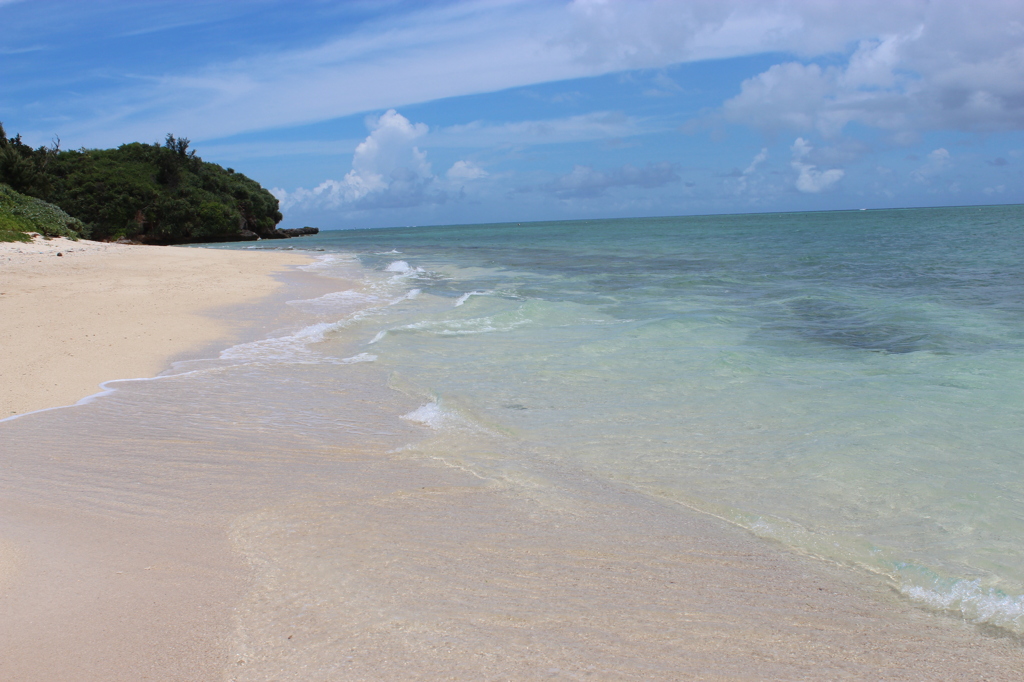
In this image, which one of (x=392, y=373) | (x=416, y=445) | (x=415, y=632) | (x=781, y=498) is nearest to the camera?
(x=415, y=632)

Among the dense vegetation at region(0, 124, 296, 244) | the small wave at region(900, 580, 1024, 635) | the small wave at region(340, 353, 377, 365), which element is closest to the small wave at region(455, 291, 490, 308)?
the small wave at region(340, 353, 377, 365)

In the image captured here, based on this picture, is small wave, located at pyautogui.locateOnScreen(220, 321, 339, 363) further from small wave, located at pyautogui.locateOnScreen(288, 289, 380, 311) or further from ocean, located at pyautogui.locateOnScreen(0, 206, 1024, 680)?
small wave, located at pyautogui.locateOnScreen(288, 289, 380, 311)

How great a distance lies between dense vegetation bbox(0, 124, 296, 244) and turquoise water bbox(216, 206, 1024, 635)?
5529 cm

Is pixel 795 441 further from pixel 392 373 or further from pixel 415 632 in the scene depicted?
pixel 392 373

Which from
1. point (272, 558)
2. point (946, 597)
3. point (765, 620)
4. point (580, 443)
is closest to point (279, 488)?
point (272, 558)

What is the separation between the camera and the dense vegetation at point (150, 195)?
199ft

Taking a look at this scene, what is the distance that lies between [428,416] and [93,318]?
7658 mm

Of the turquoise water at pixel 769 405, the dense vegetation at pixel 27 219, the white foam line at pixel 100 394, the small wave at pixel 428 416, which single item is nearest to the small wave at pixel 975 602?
the turquoise water at pixel 769 405

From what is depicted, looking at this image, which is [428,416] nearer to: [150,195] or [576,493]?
[576,493]

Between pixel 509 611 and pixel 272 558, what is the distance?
4.24ft

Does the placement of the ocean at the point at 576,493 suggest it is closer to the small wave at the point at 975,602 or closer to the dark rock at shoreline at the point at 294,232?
the small wave at the point at 975,602

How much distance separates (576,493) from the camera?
14.6 feet

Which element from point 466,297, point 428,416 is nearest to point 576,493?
point 428,416

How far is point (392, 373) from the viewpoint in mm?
7977
